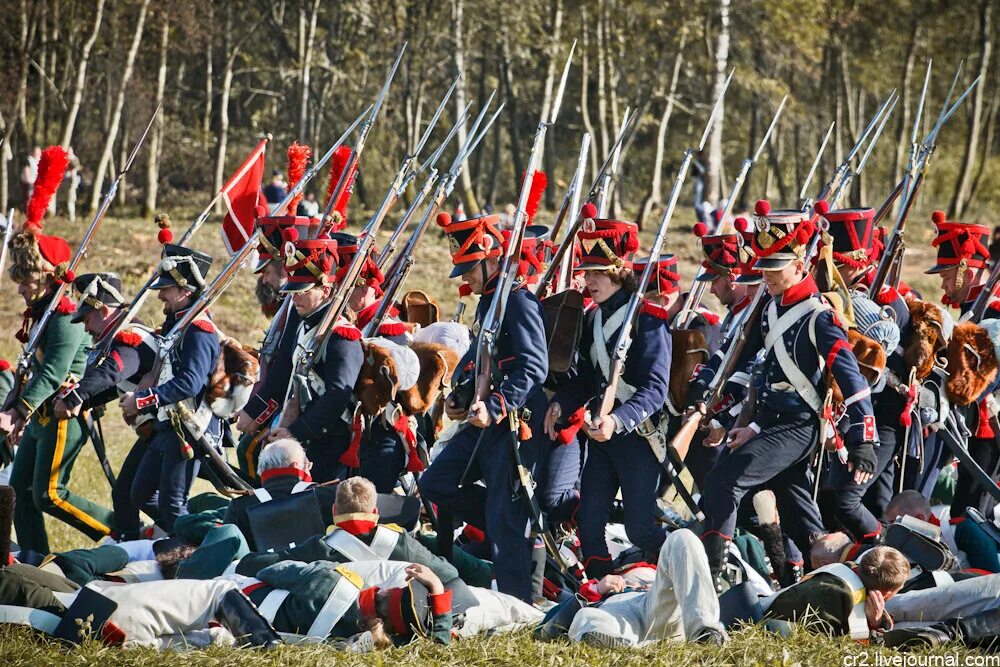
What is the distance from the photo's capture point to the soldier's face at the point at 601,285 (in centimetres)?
688

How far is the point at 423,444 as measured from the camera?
25.3 ft

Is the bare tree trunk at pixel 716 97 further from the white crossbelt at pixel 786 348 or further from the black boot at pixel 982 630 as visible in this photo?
the black boot at pixel 982 630

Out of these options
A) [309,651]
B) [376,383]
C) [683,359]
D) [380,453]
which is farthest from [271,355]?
[309,651]

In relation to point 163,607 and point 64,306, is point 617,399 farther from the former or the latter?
point 64,306

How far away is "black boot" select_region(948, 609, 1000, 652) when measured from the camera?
5332mm

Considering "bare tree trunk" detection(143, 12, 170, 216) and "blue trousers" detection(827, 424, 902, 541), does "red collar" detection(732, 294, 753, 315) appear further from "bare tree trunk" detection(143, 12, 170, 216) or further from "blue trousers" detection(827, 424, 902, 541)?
"bare tree trunk" detection(143, 12, 170, 216)

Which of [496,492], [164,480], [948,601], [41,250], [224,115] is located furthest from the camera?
[224,115]

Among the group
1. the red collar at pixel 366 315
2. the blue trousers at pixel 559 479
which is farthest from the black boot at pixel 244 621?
the red collar at pixel 366 315

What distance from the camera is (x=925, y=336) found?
291 inches

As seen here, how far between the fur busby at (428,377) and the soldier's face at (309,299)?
23.9 inches

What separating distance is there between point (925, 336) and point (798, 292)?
1278 millimetres

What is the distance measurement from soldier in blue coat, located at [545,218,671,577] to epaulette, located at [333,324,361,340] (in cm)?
116

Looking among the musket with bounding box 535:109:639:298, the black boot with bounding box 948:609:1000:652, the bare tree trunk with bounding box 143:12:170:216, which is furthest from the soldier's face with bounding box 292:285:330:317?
the bare tree trunk with bounding box 143:12:170:216

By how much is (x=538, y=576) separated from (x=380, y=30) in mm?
24028
